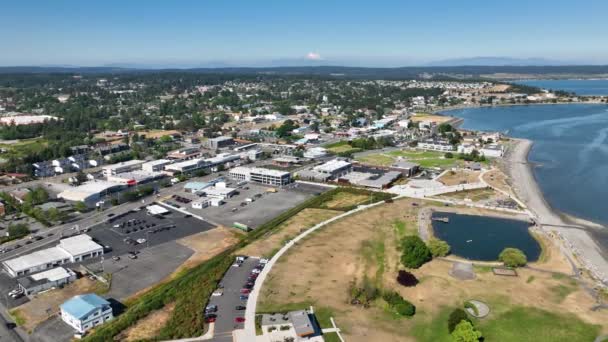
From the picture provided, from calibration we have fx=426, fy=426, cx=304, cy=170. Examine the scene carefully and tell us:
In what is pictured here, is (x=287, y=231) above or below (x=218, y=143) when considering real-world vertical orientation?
below

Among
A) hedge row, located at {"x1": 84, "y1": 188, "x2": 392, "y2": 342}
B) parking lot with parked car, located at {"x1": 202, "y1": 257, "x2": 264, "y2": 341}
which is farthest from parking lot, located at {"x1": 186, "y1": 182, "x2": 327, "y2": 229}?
parking lot with parked car, located at {"x1": 202, "y1": 257, "x2": 264, "y2": 341}

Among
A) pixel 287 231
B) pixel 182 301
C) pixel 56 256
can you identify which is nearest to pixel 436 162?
pixel 287 231

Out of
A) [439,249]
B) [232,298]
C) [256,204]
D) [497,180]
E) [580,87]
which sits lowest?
[256,204]

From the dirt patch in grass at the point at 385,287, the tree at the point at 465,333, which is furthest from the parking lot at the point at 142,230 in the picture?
the tree at the point at 465,333

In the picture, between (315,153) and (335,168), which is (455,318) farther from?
(315,153)

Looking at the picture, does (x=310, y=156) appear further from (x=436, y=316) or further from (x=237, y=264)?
(x=436, y=316)

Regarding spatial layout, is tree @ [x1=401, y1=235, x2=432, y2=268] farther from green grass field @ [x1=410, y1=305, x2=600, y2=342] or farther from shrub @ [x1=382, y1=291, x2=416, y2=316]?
green grass field @ [x1=410, y1=305, x2=600, y2=342]

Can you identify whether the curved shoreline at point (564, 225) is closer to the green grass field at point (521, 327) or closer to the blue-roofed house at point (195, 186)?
the green grass field at point (521, 327)
